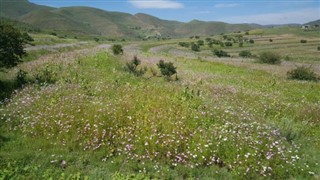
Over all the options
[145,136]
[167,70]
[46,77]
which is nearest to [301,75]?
[167,70]

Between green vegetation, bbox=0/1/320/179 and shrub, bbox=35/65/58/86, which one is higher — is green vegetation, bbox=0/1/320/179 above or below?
below

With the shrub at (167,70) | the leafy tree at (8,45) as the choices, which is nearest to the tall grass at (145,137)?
the leafy tree at (8,45)

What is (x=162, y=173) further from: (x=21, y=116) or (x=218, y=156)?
(x=21, y=116)

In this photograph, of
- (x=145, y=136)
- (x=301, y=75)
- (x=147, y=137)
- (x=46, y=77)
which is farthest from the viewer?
(x=301, y=75)

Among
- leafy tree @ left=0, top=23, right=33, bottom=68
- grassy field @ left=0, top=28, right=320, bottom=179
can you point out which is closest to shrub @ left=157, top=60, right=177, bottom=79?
grassy field @ left=0, top=28, right=320, bottom=179

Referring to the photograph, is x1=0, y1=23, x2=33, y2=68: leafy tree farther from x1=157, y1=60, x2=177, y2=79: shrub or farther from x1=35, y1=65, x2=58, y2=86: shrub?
x1=157, y1=60, x2=177, y2=79: shrub

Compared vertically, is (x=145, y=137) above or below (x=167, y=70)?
below

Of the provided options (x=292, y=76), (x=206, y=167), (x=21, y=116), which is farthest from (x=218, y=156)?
(x=292, y=76)

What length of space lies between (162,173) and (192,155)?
133cm

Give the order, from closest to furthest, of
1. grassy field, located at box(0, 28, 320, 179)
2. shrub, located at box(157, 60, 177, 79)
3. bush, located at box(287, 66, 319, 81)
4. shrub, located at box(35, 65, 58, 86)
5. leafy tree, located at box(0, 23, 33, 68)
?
1. grassy field, located at box(0, 28, 320, 179)
2. leafy tree, located at box(0, 23, 33, 68)
3. shrub, located at box(35, 65, 58, 86)
4. shrub, located at box(157, 60, 177, 79)
5. bush, located at box(287, 66, 319, 81)

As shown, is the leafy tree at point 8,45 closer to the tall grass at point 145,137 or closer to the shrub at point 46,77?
the shrub at point 46,77

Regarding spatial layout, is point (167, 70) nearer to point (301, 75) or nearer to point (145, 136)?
point (301, 75)

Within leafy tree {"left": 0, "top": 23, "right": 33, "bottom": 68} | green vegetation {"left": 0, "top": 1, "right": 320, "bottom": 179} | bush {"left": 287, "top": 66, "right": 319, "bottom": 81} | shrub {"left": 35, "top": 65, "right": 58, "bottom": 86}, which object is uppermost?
leafy tree {"left": 0, "top": 23, "right": 33, "bottom": 68}

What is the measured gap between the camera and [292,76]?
28.2 metres
